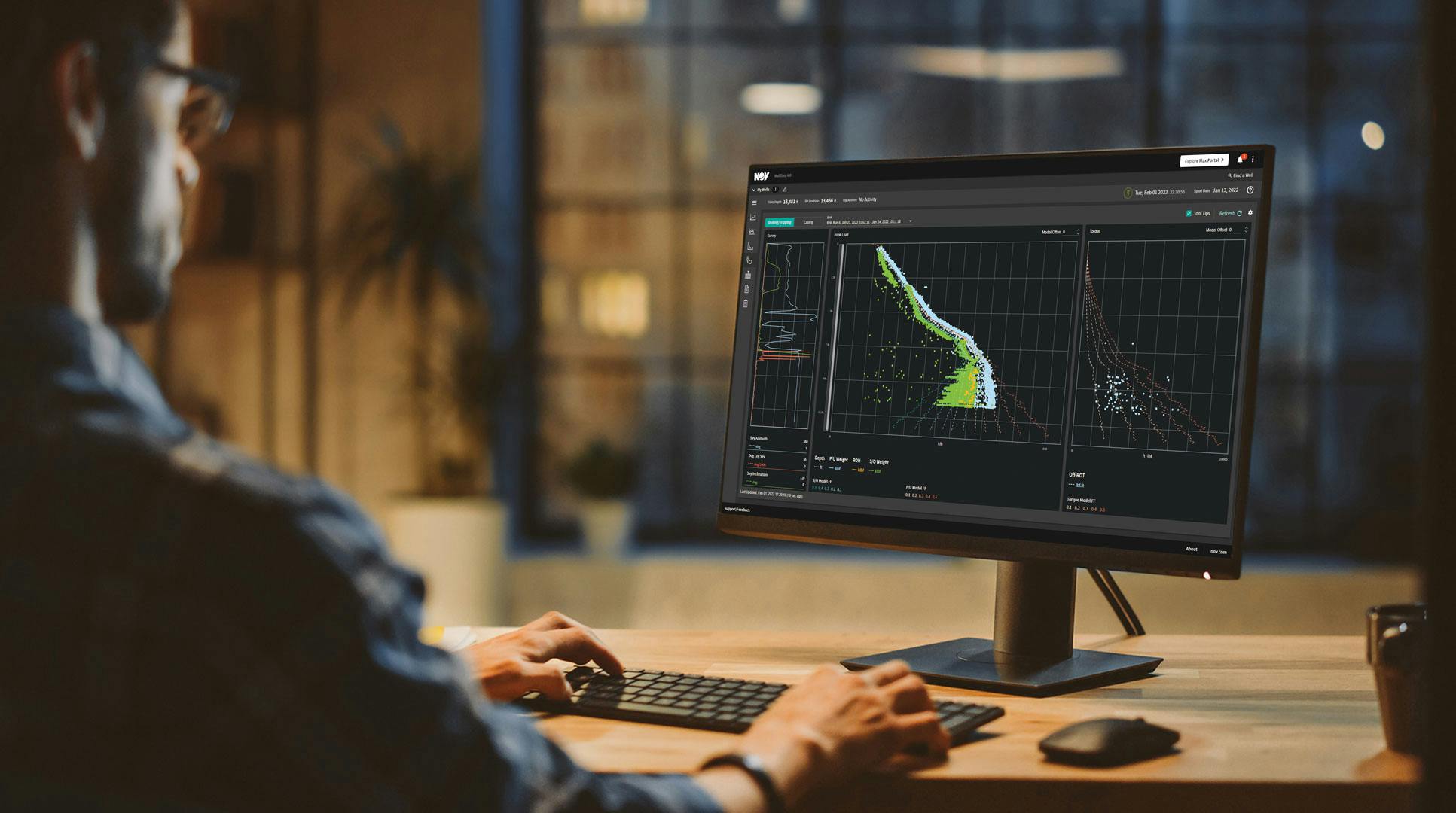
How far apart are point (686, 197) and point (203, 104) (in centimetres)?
317

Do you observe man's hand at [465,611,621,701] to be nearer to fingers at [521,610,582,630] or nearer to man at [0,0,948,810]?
fingers at [521,610,582,630]

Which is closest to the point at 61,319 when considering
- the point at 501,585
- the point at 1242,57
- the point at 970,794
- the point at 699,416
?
the point at 970,794

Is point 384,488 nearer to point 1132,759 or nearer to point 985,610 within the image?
point 985,610

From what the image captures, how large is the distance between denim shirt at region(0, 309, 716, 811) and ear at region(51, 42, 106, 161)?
0.42 ft

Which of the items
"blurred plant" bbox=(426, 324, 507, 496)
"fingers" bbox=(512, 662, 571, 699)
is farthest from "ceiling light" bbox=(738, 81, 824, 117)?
"fingers" bbox=(512, 662, 571, 699)

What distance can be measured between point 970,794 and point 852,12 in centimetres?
342

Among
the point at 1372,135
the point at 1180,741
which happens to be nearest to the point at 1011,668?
the point at 1180,741

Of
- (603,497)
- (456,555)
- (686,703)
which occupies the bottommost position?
(456,555)

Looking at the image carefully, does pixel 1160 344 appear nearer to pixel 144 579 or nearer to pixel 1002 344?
pixel 1002 344

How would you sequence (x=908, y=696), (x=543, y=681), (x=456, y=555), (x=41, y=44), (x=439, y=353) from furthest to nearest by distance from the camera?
(x=439, y=353), (x=456, y=555), (x=543, y=681), (x=908, y=696), (x=41, y=44)

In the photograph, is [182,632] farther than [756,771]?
No

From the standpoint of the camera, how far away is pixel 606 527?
3863 mm

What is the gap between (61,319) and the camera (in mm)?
691

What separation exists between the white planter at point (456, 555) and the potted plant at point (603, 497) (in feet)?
1.07
